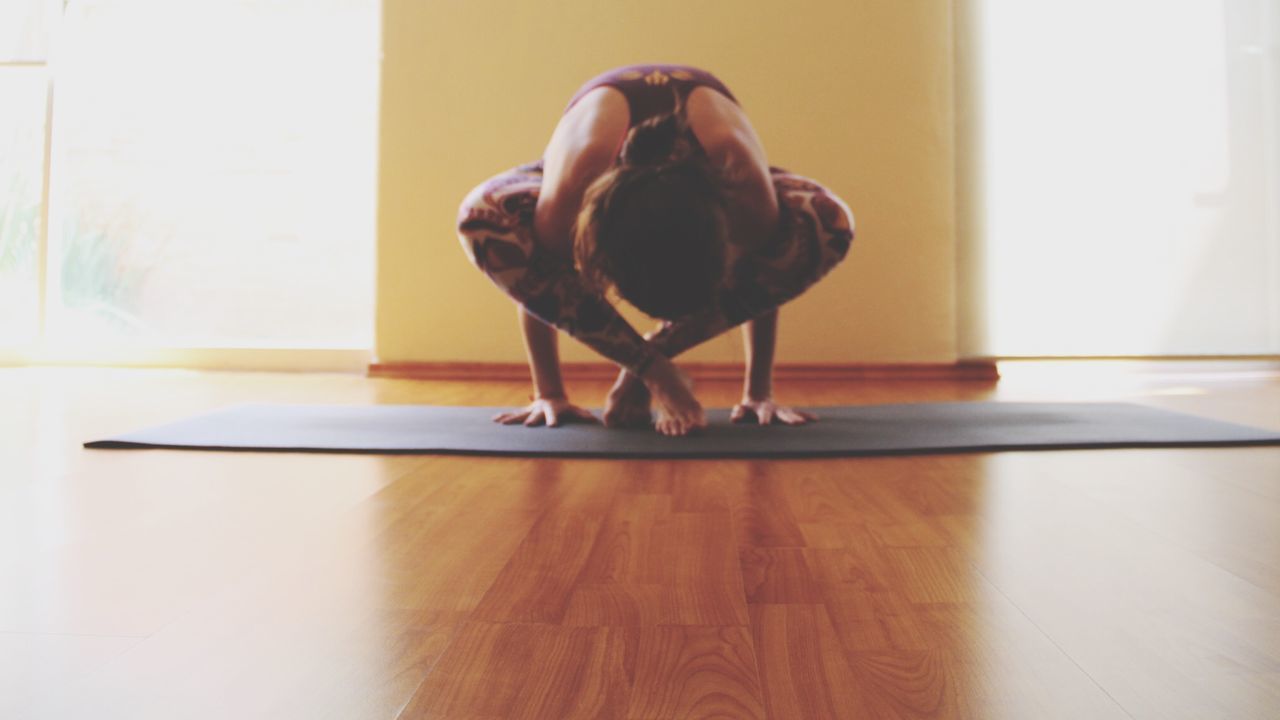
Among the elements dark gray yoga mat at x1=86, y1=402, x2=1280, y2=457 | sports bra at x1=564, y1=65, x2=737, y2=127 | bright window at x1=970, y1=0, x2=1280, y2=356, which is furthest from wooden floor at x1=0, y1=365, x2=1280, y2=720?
bright window at x1=970, y1=0, x2=1280, y2=356

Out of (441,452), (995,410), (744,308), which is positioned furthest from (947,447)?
(441,452)

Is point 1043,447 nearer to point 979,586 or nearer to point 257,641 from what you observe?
point 979,586

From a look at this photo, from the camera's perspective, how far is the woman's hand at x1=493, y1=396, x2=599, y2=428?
6.95ft

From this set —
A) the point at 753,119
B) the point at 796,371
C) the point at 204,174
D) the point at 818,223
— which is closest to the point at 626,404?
the point at 818,223

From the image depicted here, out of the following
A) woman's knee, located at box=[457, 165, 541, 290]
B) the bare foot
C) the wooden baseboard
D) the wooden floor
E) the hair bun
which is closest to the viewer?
the wooden floor

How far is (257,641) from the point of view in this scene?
74cm

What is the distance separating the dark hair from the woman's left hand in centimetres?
59

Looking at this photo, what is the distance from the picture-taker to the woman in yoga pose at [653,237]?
1561 mm

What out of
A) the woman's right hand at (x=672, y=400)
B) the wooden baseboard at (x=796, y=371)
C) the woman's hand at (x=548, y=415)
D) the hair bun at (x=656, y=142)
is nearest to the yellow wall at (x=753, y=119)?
the wooden baseboard at (x=796, y=371)

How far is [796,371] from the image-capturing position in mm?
3598

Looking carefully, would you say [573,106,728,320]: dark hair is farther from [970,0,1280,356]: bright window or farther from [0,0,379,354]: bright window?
[0,0,379,354]: bright window

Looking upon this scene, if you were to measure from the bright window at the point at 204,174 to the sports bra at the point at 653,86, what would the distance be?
211 centimetres

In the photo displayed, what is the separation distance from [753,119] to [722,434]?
6.53ft

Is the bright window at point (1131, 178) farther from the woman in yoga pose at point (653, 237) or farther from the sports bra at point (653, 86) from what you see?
the sports bra at point (653, 86)
